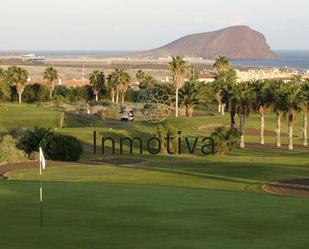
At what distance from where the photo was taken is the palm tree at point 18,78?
11338 cm

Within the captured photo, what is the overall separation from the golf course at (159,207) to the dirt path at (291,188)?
2.09 feet

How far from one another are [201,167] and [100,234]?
27.7 metres

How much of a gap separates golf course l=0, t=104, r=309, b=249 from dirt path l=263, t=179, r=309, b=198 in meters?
0.64

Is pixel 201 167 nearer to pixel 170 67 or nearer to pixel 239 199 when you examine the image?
pixel 239 199

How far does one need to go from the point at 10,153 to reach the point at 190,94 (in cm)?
5026

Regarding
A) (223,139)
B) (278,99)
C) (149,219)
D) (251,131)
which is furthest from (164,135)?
(149,219)

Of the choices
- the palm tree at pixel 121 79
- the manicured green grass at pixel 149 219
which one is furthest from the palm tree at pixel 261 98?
the palm tree at pixel 121 79

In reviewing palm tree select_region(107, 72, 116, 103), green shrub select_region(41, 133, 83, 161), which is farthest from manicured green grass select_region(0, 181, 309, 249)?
palm tree select_region(107, 72, 116, 103)

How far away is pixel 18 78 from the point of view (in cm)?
11381

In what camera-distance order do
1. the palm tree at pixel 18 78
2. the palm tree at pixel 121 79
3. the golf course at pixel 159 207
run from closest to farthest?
the golf course at pixel 159 207 < the palm tree at pixel 18 78 < the palm tree at pixel 121 79

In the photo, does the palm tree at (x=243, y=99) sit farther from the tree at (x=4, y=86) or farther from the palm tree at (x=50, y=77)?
the palm tree at (x=50, y=77)

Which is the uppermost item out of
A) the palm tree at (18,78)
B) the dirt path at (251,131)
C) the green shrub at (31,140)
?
the palm tree at (18,78)

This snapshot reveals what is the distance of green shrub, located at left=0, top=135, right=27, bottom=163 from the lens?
53406 millimetres

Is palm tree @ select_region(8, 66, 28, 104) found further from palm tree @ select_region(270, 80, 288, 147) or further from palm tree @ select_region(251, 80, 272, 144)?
palm tree @ select_region(270, 80, 288, 147)
